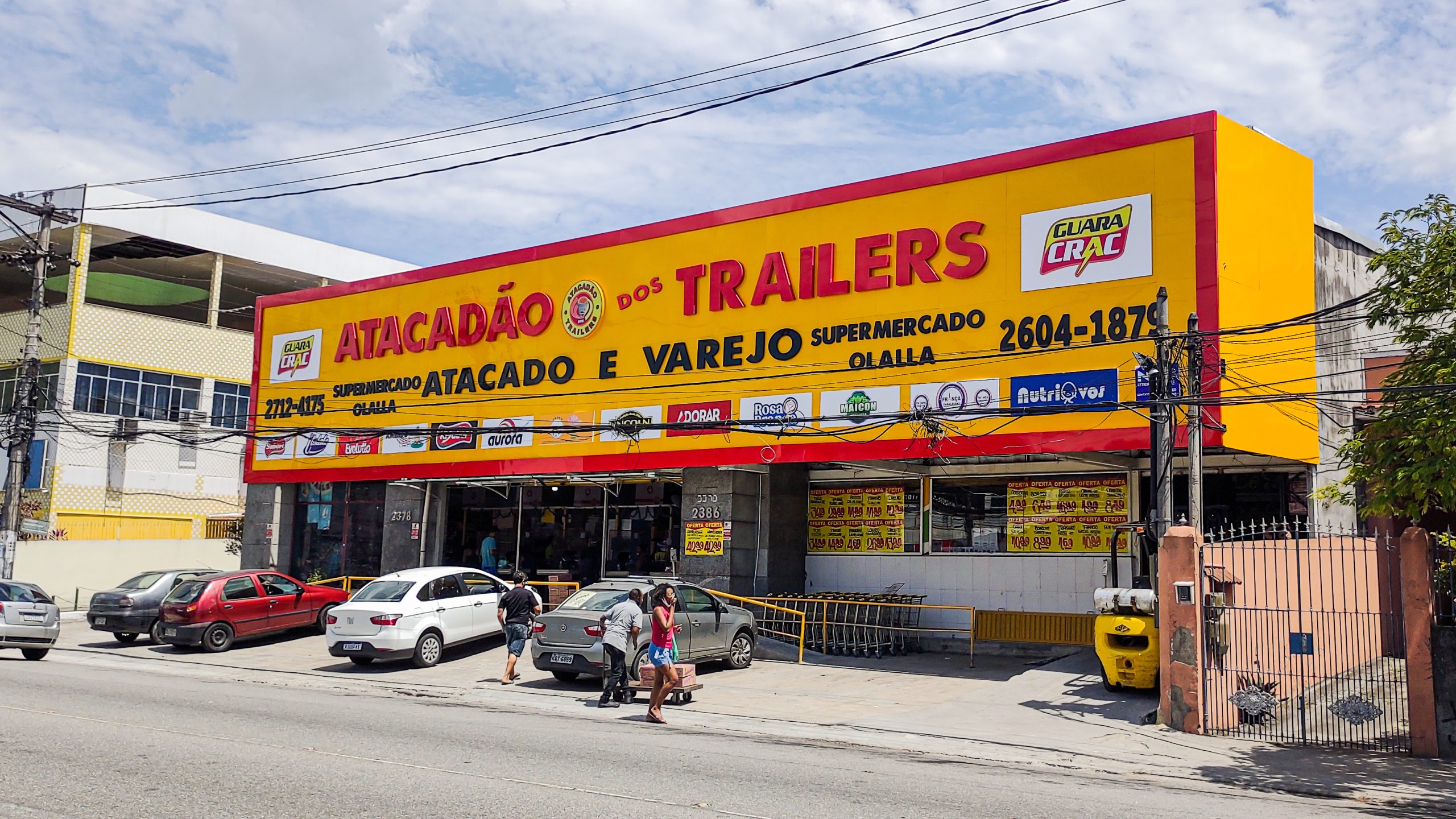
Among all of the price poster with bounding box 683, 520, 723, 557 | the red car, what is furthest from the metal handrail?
the red car

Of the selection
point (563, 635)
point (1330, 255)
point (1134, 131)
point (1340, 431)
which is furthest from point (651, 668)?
point (1330, 255)

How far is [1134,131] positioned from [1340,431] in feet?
22.0

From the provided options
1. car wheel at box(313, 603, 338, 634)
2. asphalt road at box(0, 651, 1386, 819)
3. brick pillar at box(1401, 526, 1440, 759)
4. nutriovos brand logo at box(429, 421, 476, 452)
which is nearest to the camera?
asphalt road at box(0, 651, 1386, 819)

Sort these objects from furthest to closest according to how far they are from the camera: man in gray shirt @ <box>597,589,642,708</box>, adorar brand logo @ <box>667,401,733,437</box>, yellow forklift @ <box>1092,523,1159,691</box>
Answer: adorar brand logo @ <box>667,401,733,437</box> → yellow forklift @ <box>1092,523,1159,691</box> → man in gray shirt @ <box>597,589,642,708</box>

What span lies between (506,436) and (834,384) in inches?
348

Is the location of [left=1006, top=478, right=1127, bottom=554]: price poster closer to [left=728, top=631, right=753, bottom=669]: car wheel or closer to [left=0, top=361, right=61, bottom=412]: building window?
[left=728, top=631, right=753, bottom=669]: car wheel

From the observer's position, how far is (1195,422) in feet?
51.0

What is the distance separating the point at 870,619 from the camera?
22953 mm

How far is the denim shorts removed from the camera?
Answer: 745 inches

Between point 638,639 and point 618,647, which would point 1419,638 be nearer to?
point 618,647

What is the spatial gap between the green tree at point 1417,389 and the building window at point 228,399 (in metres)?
43.9

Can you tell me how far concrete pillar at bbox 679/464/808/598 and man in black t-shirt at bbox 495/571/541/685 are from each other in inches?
200

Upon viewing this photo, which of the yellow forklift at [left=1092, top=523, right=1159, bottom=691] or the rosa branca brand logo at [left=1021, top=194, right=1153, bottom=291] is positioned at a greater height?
the rosa branca brand logo at [left=1021, top=194, right=1153, bottom=291]

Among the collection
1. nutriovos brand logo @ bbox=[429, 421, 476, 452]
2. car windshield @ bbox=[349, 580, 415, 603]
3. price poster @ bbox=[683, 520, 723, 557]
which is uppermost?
nutriovos brand logo @ bbox=[429, 421, 476, 452]
